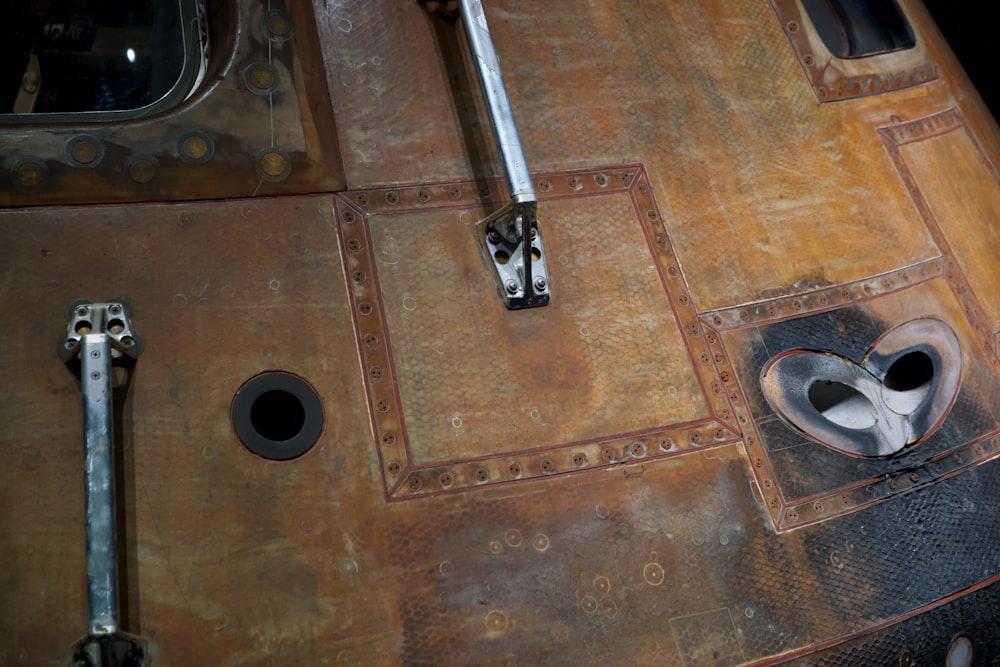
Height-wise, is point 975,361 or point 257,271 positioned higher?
point 257,271

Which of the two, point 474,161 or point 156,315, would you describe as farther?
point 474,161

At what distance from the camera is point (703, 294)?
7.04 ft

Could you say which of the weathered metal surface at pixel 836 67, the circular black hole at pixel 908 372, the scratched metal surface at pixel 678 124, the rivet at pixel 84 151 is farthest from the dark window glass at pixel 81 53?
the circular black hole at pixel 908 372

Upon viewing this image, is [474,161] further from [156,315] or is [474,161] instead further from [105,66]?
[105,66]

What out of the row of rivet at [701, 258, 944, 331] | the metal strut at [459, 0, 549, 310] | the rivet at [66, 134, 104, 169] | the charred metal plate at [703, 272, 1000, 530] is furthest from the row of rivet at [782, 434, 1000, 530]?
the rivet at [66, 134, 104, 169]

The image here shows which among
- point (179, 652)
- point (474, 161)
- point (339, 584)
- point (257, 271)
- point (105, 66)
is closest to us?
point (179, 652)

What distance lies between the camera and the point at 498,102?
189cm

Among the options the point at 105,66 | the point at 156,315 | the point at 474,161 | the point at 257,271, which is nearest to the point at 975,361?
the point at 474,161

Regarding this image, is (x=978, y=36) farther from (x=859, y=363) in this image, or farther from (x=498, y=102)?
(x=498, y=102)

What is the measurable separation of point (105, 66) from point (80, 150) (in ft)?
2.10

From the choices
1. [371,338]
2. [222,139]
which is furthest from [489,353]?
[222,139]

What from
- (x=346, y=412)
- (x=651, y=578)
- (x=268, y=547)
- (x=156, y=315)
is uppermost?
(x=156, y=315)

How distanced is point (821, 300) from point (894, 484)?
0.48 metres

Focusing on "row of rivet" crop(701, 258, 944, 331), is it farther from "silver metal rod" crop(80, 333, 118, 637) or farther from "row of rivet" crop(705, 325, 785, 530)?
"silver metal rod" crop(80, 333, 118, 637)
